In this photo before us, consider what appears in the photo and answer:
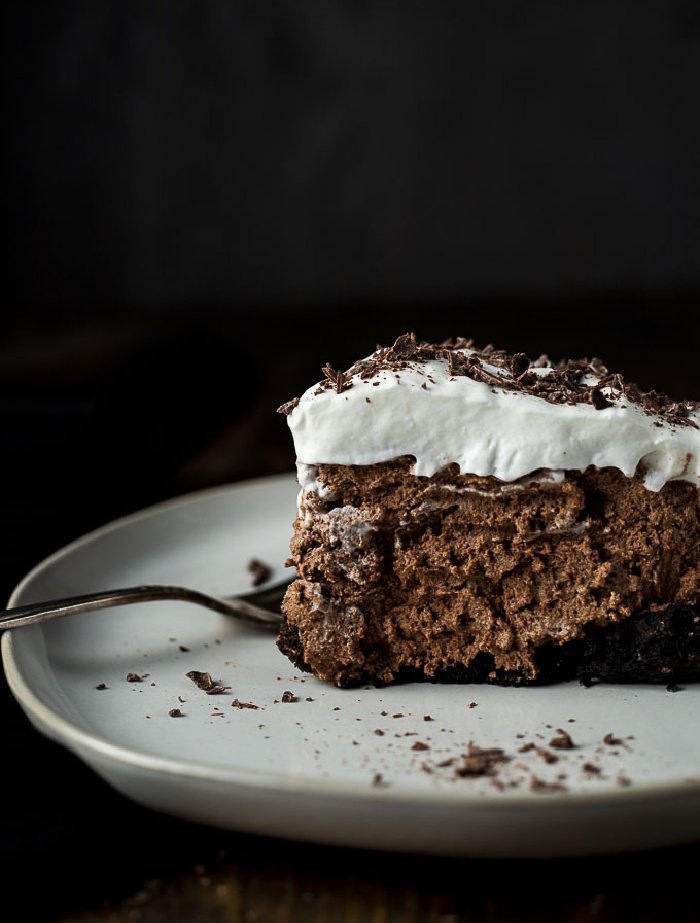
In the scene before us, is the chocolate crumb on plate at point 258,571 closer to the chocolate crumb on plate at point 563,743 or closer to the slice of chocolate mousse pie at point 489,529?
the slice of chocolate mousse pie at point 489,529

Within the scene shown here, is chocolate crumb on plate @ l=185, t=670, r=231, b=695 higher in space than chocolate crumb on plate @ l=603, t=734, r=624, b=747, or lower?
lower

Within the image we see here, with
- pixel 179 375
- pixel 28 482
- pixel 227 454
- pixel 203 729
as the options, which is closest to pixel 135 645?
pixel 203 729

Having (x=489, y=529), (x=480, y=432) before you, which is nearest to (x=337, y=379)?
(x=480, y=432)

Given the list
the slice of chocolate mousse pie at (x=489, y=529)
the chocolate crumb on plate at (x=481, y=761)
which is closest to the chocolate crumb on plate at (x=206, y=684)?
the slice of chocolate mousse pie at (x=489, y=529)

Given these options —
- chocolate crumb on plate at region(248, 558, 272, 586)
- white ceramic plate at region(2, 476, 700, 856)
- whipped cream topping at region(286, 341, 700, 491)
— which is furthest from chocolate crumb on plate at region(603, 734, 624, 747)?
chocolate crumb on plate at region(248, 558, 272, 586)

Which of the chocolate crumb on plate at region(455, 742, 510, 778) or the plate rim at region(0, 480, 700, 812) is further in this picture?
the chocolate crumb on plate at region(455, 742, 510, 778)

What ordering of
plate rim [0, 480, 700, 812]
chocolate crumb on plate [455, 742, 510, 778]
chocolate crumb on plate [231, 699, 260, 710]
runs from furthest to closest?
chocolate crumb on plate [231, 699, 260, 710], chocolate crumb on plate [455, 742, 510, 778], plate rim [0, 480, 700, 812]

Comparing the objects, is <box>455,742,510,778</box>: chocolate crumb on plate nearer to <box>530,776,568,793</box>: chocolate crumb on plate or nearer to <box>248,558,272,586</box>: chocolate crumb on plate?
<box>530,776,568,793</box>: chocolate crumb on plate
